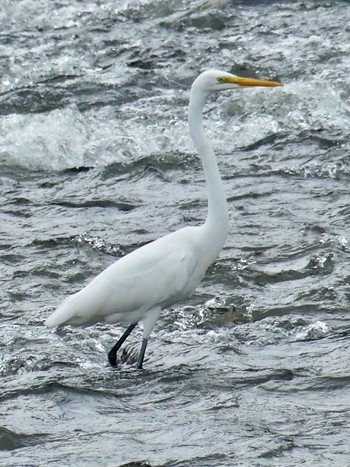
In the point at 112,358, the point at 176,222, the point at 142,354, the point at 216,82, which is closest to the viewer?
the point at 142,354

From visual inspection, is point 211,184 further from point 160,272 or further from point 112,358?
point 112,358

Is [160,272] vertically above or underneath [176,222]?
above

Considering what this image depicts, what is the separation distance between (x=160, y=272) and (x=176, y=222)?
2.33 metres

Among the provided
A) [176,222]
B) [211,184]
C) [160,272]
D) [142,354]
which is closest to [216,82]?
[211,184]

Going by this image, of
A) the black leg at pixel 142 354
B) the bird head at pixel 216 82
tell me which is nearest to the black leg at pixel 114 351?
the black leg at pixel 142 354

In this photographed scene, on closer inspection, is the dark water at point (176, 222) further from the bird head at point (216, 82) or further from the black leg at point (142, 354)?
the bird head at point (216, 82)

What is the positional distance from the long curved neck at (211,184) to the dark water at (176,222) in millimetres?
633

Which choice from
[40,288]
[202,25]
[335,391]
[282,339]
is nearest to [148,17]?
[202,25]

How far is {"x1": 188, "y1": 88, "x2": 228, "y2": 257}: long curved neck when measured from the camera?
263 inches

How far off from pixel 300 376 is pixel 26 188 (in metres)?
4.25

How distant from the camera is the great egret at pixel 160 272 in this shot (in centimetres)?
654

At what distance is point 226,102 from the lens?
428 inches

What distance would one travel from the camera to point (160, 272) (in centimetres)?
656

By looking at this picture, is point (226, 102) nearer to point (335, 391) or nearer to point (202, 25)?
point (202, 25)
